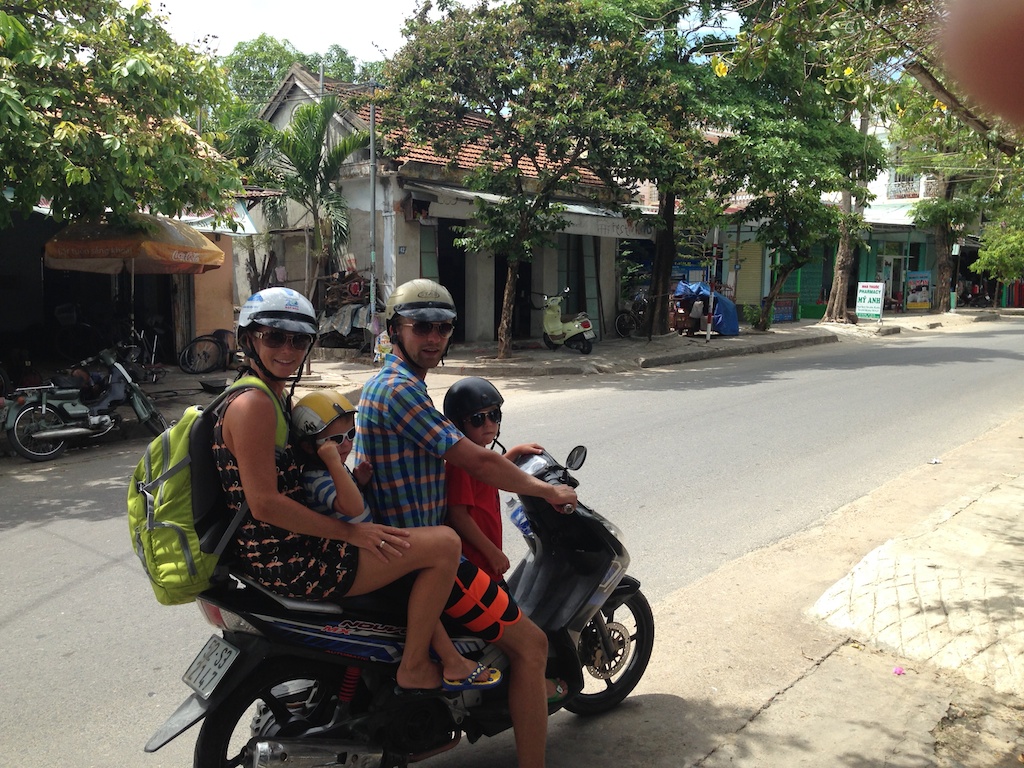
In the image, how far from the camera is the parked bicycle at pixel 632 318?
2045 centimetres

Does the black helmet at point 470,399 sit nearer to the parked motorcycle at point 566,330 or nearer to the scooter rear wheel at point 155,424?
the scooter rear wheel at point 155,424

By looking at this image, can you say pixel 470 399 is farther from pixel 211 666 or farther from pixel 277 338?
pixel 211 666

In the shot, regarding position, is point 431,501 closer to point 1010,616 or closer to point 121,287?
point 1010,616

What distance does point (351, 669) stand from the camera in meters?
2.62

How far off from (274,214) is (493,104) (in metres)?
5.85

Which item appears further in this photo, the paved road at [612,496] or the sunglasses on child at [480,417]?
the paved road at [612,496]

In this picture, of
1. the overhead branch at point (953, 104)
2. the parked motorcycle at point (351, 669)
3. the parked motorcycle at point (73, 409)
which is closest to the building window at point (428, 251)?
the parked motorcycle at point (73, 409)

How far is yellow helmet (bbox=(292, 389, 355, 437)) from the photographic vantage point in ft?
7.73

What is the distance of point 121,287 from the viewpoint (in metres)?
13.1

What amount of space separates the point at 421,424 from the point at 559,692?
1168 mm

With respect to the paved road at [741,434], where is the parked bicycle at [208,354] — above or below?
above

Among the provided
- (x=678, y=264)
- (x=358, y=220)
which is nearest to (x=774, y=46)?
(x=358, y=220)

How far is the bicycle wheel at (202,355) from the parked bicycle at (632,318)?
9.77m

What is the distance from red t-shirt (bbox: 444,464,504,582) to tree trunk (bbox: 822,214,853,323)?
2341 centimetres
